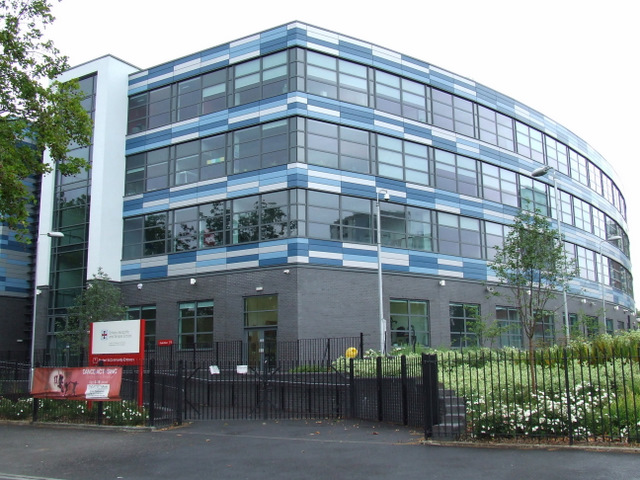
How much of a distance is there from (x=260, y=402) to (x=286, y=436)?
5696 millimetres

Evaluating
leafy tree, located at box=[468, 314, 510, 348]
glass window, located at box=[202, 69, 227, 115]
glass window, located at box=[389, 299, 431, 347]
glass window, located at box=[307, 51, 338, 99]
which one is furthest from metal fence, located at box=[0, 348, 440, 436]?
glass window, located at box=[202, 69, 227, 115]

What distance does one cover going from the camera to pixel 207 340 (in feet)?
104

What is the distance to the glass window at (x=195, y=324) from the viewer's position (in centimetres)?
3159

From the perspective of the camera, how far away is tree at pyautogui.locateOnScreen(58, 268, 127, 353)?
3125 cm

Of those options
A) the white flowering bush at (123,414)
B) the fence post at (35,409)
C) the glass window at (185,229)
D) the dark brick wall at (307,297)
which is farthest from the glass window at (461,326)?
the fence post at (35,409)

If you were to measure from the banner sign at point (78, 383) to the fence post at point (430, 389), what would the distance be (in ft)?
28.0

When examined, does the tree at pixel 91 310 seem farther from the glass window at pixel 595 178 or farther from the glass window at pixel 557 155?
the glass window at pixel 595 178

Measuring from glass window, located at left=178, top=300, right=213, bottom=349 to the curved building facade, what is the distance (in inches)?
2.7

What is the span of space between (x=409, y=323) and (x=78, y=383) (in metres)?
18.4

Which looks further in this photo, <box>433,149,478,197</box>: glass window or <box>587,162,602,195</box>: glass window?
<box>587,162,602,195</box>: glass window

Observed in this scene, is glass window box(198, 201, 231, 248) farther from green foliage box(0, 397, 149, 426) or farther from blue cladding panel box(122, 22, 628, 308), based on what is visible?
green foliage box(0, 397, 149, 426)


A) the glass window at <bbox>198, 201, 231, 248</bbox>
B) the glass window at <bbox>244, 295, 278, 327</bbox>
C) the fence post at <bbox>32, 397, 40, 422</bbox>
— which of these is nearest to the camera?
the fence post at <bbox>32, 397, 40, 422</bbox>

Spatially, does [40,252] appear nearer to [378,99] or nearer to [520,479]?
[378,99]

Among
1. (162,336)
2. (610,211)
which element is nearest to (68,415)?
(162,336)
